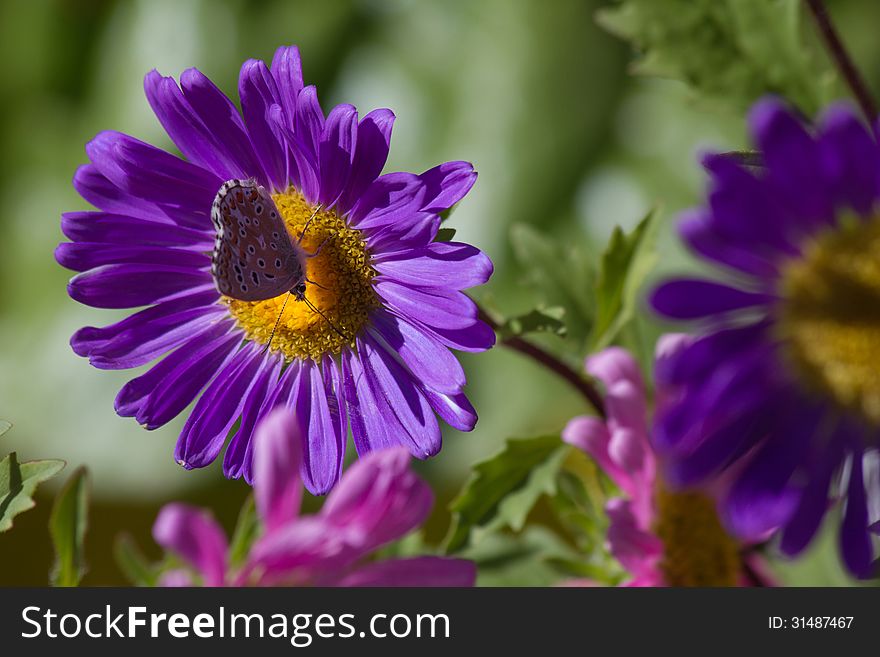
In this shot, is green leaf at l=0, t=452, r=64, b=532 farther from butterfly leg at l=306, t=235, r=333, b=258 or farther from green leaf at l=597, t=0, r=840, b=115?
green leaf at l=597, t=0, r=840, b=115

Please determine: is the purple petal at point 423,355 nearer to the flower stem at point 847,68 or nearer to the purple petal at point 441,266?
the purple petal at point 441,266

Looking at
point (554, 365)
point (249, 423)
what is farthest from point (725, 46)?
point (249, 423)

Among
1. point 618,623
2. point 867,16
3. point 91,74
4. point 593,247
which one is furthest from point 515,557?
point 91,74

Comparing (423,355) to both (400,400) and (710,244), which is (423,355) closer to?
(400,400)

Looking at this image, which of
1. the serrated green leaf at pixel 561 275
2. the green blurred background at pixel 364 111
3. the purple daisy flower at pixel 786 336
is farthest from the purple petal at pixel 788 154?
the green blurred background at pixel 364 111

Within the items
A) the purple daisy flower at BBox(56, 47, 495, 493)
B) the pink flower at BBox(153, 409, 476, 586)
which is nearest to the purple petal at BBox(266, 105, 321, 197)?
the purple daisy flower at BBox(56, 47, 495, 493)

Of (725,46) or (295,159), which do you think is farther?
(725,46)
